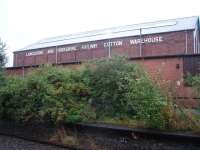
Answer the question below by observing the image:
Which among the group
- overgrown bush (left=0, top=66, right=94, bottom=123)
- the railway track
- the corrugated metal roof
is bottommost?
the railway track

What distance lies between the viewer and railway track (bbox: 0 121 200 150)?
7219mm

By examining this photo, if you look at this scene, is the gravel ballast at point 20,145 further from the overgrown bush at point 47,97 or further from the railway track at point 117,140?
the overgrown bush at point 47,97

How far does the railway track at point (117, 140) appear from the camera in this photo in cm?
722

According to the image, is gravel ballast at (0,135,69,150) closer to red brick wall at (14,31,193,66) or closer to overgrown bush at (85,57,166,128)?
overgrown bush at (85,57,166,128)

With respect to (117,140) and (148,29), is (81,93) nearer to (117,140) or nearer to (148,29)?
(117,140)

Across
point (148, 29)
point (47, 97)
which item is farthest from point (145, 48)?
point (47, 97)

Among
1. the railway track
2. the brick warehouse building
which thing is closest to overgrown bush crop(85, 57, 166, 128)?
the railway track

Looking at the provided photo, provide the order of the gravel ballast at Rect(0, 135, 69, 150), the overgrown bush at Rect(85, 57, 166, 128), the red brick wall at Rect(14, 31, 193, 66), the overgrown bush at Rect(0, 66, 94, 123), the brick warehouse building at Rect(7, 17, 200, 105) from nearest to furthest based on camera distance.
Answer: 1. the overgrown bush at Rect(85, 57, 166, 128)
2. the gravel ballast at Rect(0, 135, 69, 150)
3. the overgrown bush at Rect(0, 66, 94, 123)
4. the red brick wall at Rect(14, 31, 193, 66)
5. the brick warehouse building at Rect(7, 17, 200, 105)

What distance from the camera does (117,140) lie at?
816cm

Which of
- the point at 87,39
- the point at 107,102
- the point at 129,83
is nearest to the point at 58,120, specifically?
the point at 107,102

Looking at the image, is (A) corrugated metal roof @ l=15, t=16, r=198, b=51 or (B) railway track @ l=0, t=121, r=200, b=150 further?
(A) corrugated metal roof @ l=15, t=16, r=198, b=51

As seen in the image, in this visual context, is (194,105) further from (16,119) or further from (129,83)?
(16,119)

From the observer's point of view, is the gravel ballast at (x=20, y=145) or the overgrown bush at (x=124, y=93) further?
the gravel ballast at (x=20, y=145)

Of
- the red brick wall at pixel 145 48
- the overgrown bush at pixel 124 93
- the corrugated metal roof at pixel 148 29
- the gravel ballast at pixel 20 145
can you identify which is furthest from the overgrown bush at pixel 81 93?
the corrugated metal roof at pixel 148 29
